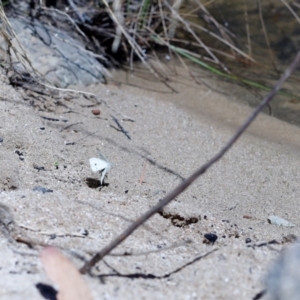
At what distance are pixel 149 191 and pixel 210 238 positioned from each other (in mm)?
428

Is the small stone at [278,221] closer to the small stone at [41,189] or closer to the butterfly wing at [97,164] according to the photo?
the butterfly wing at [97,164]

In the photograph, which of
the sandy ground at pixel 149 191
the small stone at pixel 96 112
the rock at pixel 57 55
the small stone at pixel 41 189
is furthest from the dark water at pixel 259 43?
the small stone at pixel 41 189

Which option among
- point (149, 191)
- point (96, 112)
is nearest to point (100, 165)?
point (149, 191)

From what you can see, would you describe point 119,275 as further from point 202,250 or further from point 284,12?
point 284,12

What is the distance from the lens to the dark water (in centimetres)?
341

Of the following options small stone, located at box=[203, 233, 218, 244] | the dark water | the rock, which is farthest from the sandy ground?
the dark water

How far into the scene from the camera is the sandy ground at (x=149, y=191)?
1.40m

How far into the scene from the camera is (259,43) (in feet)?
13.2

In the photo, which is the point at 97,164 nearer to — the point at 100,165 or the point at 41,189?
the point at 100,165

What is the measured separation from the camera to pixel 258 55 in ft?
12.7

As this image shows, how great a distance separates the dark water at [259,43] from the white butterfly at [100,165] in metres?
1.28

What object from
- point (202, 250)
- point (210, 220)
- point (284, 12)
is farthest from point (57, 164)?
point (284, 12)

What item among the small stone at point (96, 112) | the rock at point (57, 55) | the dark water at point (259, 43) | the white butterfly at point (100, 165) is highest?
the rock at point (57, 55)

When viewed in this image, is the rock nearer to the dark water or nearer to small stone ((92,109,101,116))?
small stone ((92,109,101,116))
